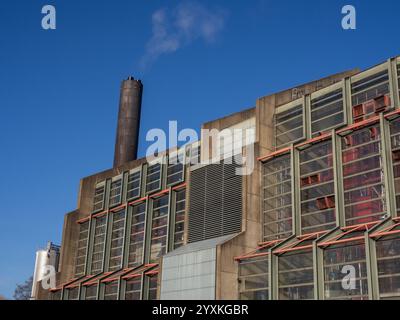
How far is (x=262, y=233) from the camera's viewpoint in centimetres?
→ 4425

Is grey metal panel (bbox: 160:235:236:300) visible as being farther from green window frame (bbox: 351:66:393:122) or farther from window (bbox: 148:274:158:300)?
green window frame (bbox: 351:66:393:122)

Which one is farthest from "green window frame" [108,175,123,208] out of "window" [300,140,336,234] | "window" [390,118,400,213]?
"window" [390,118,400,213]

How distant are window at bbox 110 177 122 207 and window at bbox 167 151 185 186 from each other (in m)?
8.92

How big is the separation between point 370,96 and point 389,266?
1369 centimetres

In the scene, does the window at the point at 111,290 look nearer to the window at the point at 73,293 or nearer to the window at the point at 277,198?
the window at the point at 73,293

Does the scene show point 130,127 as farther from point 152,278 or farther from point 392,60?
point 392,60

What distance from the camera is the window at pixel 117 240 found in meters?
59.6

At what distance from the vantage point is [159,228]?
2173 inches

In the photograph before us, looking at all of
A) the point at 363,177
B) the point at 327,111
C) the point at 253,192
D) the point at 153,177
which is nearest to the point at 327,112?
the point at 327,111

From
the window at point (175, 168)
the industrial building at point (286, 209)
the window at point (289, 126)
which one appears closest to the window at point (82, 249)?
the industrial building at point (286, 209)

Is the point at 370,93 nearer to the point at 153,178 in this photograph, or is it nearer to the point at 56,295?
the point at 153,178
